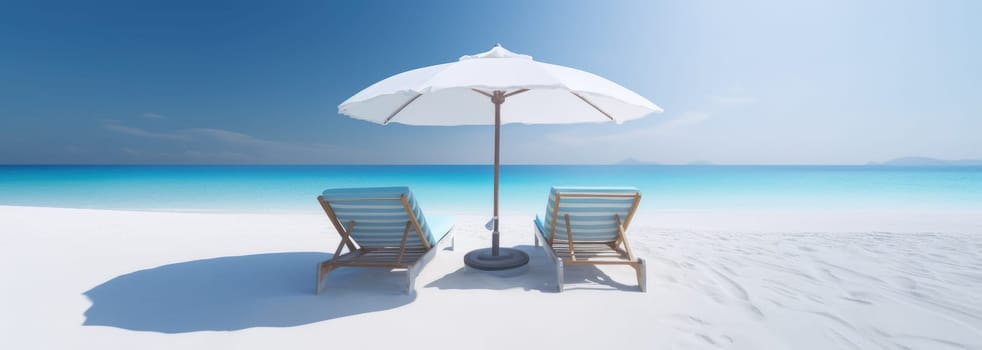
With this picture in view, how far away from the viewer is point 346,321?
2352 millimetres

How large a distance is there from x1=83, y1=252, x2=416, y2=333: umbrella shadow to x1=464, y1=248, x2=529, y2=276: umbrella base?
0.69 m

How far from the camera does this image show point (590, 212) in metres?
3.09

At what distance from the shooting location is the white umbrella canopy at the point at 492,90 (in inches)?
92.5

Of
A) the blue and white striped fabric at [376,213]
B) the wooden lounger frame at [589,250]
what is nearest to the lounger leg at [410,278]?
the blue and white striped fabric at [376,213]

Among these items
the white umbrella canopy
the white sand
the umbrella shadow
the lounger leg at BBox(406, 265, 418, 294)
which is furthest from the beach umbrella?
the umbrella shadow

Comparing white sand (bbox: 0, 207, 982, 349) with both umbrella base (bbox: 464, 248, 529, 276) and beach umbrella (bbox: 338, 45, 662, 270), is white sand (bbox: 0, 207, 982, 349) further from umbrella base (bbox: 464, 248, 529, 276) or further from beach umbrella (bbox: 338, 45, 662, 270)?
beach umbrella (bbox: 338, 45, 662, 270)

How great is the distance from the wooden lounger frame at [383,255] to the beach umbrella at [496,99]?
594 millimetres

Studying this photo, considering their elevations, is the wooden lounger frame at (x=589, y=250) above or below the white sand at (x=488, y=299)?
above

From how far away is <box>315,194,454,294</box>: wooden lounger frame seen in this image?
282 cm

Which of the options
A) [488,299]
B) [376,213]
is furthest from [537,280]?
[376,213]

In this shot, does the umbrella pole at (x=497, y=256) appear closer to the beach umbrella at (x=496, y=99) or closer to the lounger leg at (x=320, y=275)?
the beach umbrella at (x=496, y=99)

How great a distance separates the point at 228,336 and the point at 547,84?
95.3 inches

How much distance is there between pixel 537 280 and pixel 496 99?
1.71m

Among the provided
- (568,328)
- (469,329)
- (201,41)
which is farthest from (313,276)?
(201,41)
